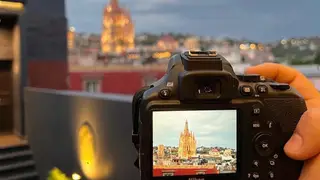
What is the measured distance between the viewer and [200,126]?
1.13m

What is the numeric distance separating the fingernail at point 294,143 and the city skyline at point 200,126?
139 mm

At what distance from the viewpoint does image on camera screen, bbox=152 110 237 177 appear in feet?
3.67

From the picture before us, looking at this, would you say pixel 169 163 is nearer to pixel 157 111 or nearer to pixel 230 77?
pixel 157 111

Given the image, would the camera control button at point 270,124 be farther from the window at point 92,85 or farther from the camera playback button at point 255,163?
the window at point 92,85

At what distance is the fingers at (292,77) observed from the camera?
133cm

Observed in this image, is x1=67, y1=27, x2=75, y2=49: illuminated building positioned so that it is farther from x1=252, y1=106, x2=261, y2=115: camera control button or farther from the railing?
x1=252, y1=106, x2=261, y2=115: camera control button

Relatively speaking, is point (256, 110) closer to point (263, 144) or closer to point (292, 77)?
point (263, 144)

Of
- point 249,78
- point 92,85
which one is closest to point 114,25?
point 92,85

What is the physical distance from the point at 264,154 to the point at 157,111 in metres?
0.30

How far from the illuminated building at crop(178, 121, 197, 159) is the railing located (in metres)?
1.55

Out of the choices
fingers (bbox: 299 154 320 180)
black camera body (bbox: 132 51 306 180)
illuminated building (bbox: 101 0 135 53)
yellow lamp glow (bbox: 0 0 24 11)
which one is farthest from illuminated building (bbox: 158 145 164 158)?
illuminated building (bbox: 101 0 135 53)

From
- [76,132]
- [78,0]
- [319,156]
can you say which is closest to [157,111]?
[319,156]

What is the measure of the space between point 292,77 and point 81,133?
330cm

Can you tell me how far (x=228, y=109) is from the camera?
1.13 metres
